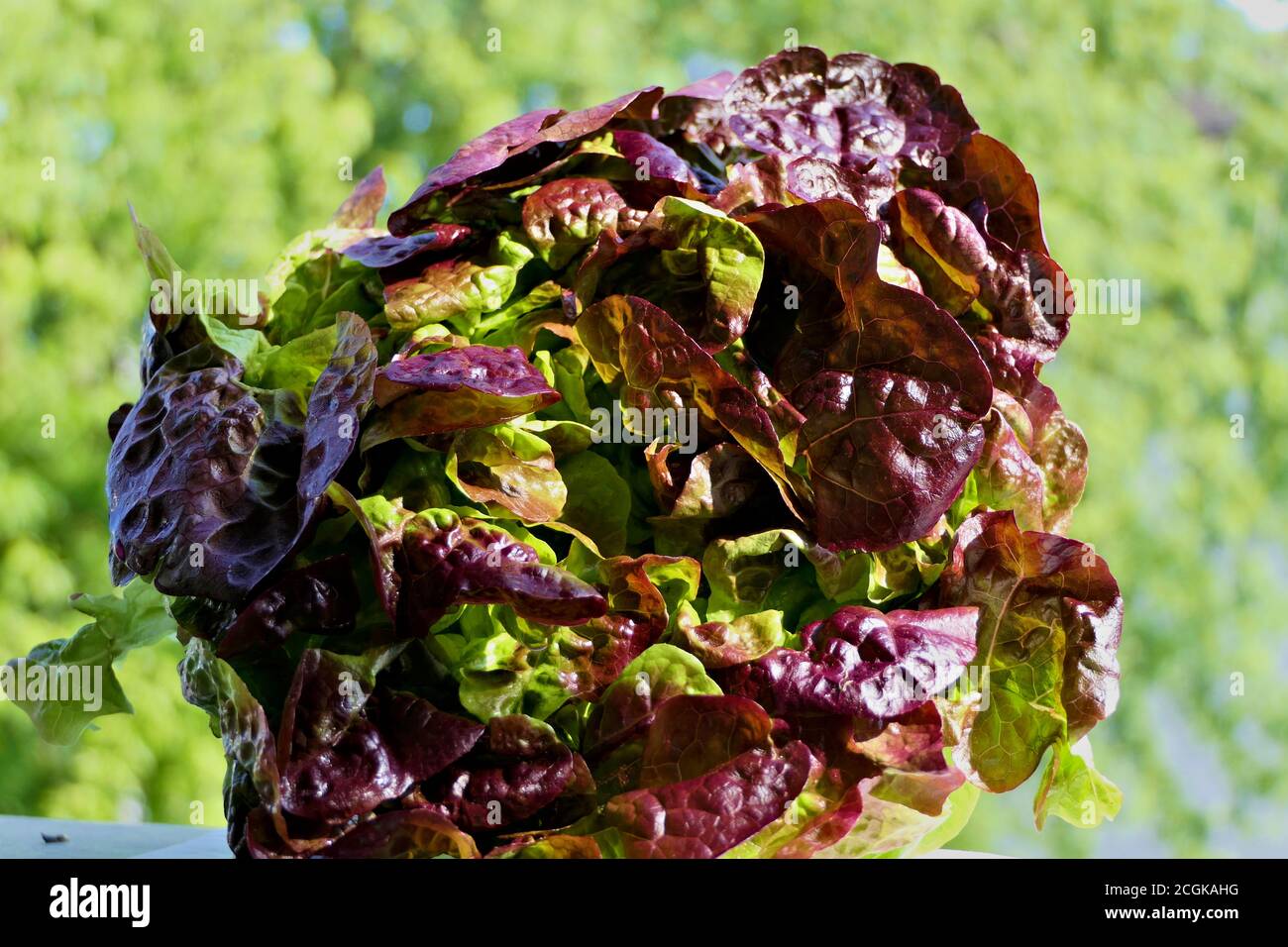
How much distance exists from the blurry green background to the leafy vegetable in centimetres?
280

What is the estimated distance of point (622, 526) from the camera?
3.26 feet

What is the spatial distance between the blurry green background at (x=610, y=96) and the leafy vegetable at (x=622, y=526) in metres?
2.80

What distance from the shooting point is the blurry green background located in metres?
3.68

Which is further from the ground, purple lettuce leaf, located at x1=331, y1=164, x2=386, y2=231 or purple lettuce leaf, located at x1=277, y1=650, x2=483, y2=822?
purple lettuce leaf, located at x1=331, y1=164, x2=386, y2=231

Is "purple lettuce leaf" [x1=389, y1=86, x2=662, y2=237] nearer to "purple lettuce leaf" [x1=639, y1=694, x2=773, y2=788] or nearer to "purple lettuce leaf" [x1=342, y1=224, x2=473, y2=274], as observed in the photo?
"purple lettuce leaf" [x1=342, y1=224, x2=473, y2=274]

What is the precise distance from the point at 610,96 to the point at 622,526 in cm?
359

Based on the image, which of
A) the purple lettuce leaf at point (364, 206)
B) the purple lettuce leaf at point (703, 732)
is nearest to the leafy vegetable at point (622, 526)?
the purple lettuce leaf at point (703, 732)

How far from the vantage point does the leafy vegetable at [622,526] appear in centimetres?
90

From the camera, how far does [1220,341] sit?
5.00 meters

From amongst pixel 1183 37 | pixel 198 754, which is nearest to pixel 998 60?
pixel 1183 37

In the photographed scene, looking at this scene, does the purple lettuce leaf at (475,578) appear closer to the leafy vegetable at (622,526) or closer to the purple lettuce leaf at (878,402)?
the leafy vegetable at (622,526)

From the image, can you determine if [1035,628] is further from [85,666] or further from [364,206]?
[85,666]

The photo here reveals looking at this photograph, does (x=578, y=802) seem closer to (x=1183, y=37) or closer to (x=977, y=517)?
(x=977, y=517)

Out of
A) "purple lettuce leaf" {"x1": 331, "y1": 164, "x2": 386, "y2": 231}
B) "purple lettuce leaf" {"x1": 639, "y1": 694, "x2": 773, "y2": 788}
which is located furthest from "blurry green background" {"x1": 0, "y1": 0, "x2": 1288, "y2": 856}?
"purple lettuce leaf" {"x1": 639, "y1": 694, "x2": 773, "y2": 788}
